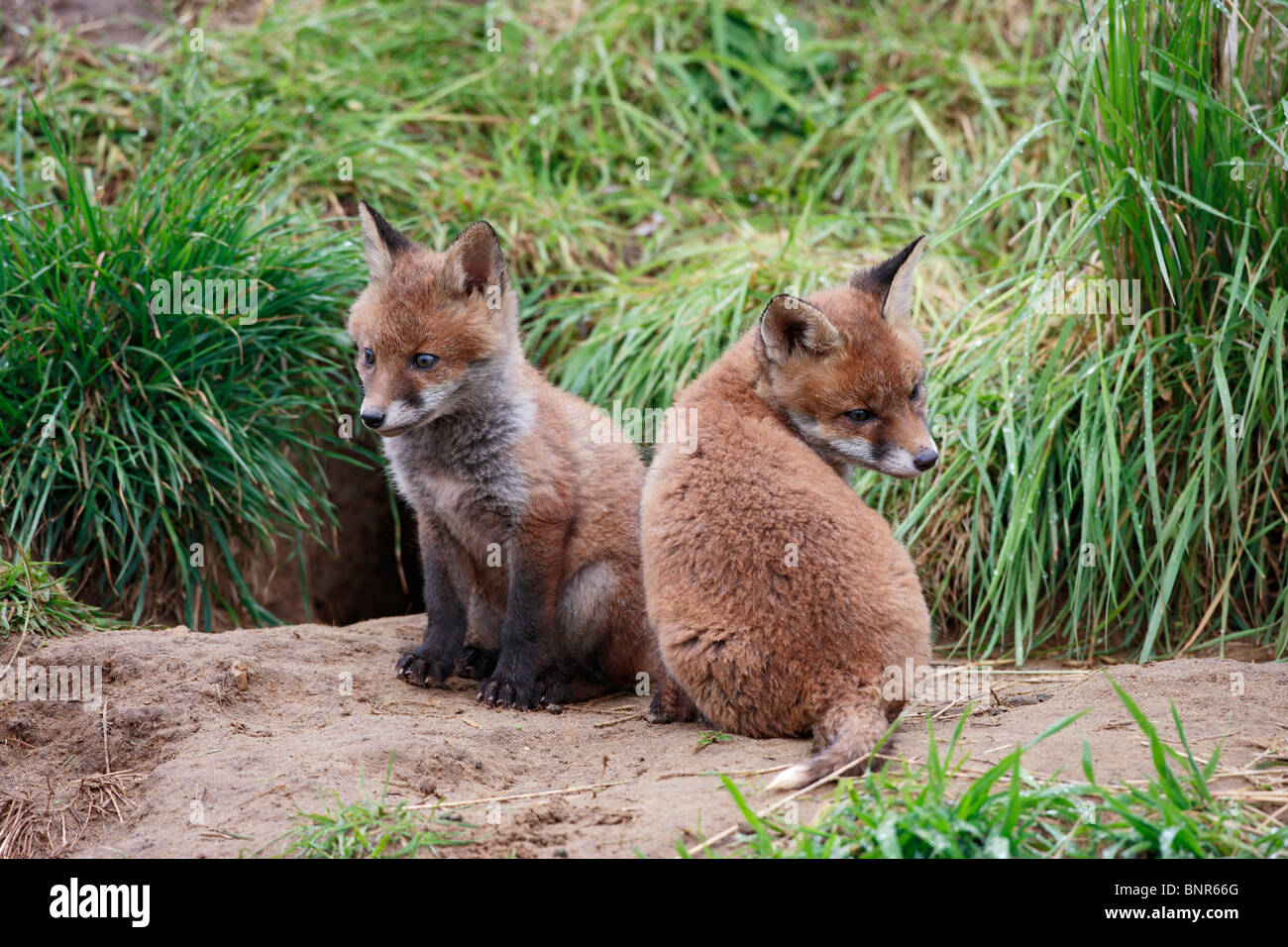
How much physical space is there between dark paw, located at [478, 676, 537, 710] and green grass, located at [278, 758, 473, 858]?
1.48 metres

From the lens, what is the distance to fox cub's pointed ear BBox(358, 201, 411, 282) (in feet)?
16.1

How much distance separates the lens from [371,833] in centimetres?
310

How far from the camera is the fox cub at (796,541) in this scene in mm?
3758

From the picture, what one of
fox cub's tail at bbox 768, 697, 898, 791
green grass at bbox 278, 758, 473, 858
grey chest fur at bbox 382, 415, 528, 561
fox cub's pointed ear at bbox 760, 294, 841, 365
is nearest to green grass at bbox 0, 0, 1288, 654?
grey chest fur at bbox 382, 415, 528, 561

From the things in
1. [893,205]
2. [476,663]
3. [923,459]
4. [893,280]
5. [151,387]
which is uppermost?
[893,205]

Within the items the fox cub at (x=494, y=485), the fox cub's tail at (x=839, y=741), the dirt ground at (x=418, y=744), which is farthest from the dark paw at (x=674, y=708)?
the fox cub's tail at (x=839, y=741)

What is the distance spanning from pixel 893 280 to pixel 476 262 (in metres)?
1.75

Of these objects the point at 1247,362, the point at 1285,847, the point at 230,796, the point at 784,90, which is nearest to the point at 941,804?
the point at 1285,847

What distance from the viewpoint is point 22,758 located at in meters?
4.28

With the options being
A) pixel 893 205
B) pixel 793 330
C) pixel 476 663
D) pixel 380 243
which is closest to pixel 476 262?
pixel 380 243

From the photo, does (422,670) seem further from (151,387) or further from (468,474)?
(151,387)

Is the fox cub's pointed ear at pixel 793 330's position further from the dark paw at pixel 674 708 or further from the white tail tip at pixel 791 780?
the white tail tip at pixel 791 780

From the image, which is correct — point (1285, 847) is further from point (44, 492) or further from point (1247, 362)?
point (44, 492)

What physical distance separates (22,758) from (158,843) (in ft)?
4.51
